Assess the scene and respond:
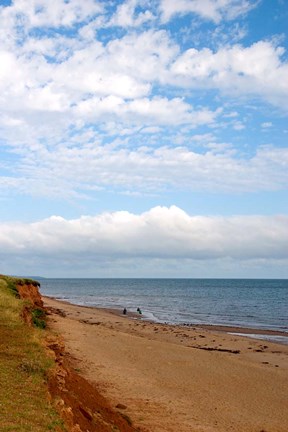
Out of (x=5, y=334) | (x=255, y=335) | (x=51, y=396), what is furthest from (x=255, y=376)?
(x=255, y=335)

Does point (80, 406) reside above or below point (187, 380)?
above

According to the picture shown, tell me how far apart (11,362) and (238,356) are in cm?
1934

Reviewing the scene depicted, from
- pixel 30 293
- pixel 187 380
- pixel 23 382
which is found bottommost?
pixel 187 380

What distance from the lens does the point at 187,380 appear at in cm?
2122

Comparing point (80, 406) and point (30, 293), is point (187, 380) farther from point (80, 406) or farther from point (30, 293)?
point (30, 293)

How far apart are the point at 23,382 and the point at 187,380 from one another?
1091 centimetres

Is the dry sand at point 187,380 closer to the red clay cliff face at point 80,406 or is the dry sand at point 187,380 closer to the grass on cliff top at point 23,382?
the red clay cliff face at point 80,406

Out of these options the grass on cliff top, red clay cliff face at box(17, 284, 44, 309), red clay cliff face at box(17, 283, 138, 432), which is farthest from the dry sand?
red clay cliff face at box(17, 284, 44, 309)

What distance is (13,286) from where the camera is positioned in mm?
36500

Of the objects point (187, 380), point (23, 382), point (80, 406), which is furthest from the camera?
point (187, 380)

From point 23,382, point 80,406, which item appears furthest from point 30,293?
point 80,406

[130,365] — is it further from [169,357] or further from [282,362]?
[282,362]

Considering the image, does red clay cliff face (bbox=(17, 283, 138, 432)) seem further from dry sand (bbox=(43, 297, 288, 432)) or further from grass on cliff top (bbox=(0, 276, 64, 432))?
dry sand (bbox=(43, 297, 288, 432))

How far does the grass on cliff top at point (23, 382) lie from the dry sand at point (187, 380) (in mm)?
3739
